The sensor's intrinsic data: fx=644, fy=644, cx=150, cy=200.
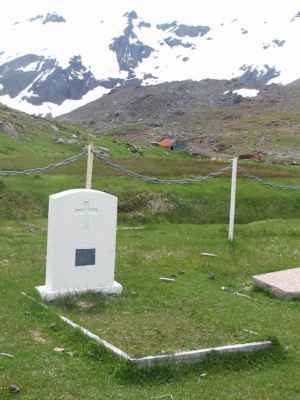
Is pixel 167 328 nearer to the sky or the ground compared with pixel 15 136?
Answer: nearer to the ground

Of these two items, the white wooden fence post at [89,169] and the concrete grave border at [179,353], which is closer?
the concrete grave border at [179,353]

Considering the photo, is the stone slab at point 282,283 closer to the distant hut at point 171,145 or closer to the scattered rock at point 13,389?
the scattered rock at point 13,389

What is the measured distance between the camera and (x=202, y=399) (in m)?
11.3

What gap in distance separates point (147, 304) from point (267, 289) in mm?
4171

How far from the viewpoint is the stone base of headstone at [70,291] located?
16922mm

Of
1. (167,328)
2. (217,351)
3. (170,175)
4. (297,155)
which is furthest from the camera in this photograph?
(297,155)

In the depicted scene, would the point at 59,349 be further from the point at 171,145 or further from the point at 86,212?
the point at 171,145

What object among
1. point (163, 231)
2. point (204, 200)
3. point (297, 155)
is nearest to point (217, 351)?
point (163, 231)

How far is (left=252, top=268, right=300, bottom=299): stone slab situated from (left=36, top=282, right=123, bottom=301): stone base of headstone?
4.48 m

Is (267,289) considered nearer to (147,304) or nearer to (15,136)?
(147,304)

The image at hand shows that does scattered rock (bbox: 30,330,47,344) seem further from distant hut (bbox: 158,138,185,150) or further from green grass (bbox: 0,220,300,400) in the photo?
distant hut (bbox: 158,138,185,150)

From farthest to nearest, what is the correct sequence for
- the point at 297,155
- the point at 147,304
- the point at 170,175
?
the point at 297,155, the point at 170,175, the point at 147,304

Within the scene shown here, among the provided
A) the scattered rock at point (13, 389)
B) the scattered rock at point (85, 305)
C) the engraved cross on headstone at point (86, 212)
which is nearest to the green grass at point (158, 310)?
the scattered rock at point (85, 305)

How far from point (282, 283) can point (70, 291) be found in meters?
6.42
